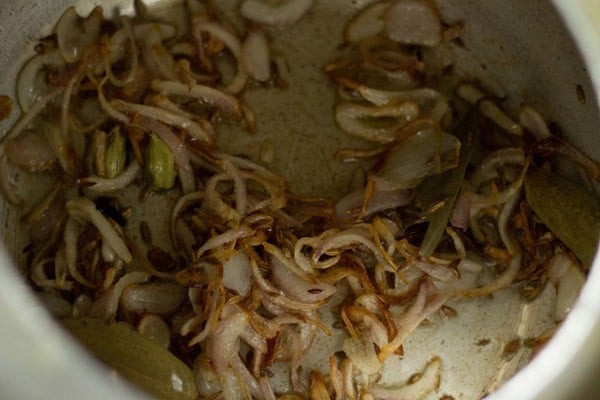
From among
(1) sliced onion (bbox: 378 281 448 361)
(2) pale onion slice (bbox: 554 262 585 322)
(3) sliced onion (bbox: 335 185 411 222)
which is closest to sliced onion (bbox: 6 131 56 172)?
(3) sliced onion (bbox: 335 185 411 222)

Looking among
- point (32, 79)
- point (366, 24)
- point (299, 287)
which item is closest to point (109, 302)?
point (299, 287)

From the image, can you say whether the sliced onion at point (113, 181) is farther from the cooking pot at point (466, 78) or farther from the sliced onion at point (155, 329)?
the sliced onion at point (155, 329)

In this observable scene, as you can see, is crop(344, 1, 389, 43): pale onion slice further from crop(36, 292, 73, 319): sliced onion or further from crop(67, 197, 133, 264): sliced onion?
crop(36, 292, 73, 319): sliced onion

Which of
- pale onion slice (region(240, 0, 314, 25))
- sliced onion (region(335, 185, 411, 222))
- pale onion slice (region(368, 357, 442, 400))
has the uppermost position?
pale onion slice (region(240, 0, 314, 25))

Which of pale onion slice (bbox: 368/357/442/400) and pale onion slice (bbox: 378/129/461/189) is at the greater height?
pale onion slice (bbox: 378/129/461/189)

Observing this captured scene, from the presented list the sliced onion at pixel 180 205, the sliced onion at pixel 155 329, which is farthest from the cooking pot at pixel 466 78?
the sliced onion at pixel 155 329

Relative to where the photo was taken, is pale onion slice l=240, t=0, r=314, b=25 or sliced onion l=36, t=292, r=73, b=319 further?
pale onion slice l=240, t=0, r=314, b=25

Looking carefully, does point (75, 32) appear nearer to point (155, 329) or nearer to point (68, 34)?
point (68, 34)
